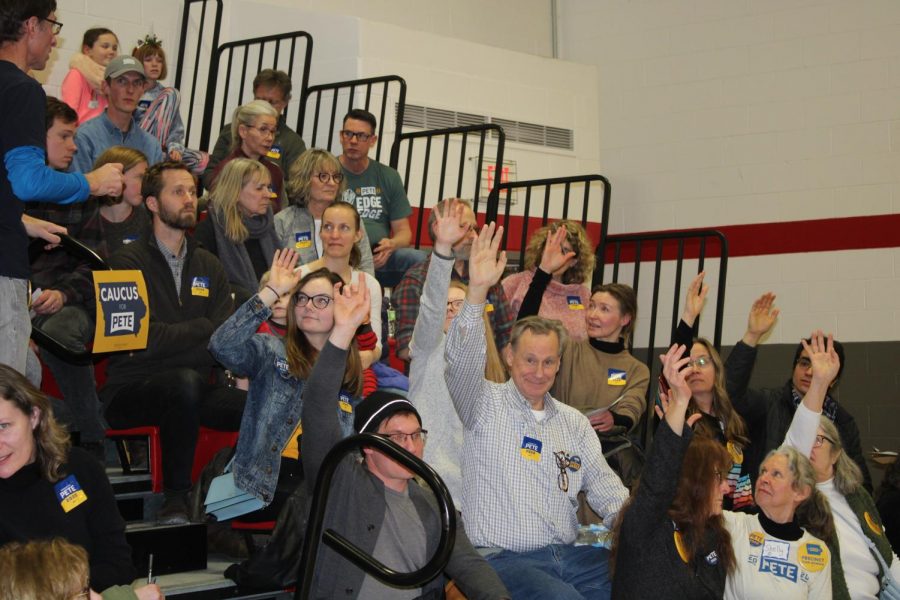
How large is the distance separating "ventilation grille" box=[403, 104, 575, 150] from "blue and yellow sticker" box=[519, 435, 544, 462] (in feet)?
14.7

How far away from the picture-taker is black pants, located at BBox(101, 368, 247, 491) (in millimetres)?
4008

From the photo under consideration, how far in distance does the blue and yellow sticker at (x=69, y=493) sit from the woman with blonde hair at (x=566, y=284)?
3051 millimetres

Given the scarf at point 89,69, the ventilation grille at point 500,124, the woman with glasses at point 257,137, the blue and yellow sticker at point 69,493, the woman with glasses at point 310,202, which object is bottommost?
the blue and yellow sticker at point 69,493

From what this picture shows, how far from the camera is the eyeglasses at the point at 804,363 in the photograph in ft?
19.6

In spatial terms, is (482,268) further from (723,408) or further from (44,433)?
(723,408)

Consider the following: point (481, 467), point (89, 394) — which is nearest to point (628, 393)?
point (481, 467)

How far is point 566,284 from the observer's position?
5879 millimetres

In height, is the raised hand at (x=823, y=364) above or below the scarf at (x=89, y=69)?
below

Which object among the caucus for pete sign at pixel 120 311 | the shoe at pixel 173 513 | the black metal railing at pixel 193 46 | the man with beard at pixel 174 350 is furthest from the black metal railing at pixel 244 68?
the shoe at pixel 173 513

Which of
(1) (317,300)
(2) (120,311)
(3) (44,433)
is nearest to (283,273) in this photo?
(1) (317,300)

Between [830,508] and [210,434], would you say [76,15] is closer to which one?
[210,434]

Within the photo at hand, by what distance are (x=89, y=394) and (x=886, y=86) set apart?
246 inches

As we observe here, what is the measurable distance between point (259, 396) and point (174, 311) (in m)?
0.75

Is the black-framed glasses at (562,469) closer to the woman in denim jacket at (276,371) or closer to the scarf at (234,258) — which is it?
the woman in denim jacket at (276,371)
